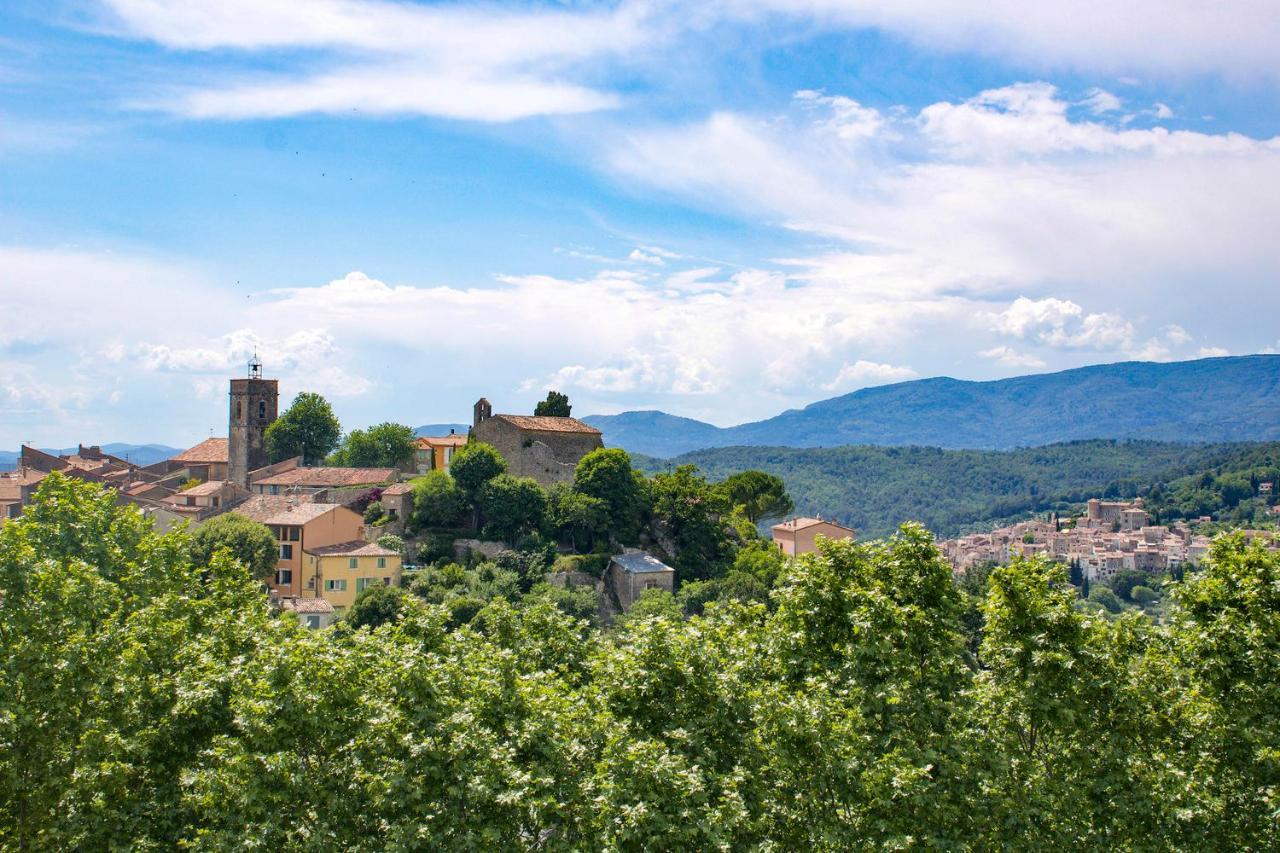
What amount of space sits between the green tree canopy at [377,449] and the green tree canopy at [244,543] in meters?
26.9

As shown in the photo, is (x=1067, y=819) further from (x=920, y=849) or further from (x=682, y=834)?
(x=682, y=834)

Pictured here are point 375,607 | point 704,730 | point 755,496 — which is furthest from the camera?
point 755,496

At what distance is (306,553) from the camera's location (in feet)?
221

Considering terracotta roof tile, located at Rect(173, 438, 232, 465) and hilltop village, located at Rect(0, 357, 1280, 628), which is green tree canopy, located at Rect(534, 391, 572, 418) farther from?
terracotta roof tile, located at Rect(173, 438, 232, 465)

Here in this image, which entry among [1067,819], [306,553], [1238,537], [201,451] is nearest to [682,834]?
[1067,819]

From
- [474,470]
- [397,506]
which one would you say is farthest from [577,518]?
[397,506]

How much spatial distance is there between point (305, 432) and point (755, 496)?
4308 cm

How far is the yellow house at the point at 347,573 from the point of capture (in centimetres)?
6562

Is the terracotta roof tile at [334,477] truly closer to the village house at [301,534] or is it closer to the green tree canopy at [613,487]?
the village house at [301,534]

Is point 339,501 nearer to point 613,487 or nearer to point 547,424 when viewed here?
point 547,424

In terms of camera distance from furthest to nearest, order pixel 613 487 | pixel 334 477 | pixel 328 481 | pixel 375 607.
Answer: pixel 334 477, pixel 328 481, pixel 613 487, pixel 375 607

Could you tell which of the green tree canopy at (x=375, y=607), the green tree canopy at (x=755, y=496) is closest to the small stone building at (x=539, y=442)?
the green tree canopy at (x=755, y=496)

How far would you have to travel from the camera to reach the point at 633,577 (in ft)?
220

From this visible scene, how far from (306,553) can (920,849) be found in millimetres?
55601
